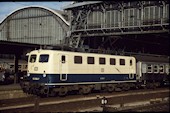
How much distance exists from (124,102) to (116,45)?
109 ft

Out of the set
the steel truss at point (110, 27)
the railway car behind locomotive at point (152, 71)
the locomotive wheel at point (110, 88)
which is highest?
the steel truss at point (110, 27)

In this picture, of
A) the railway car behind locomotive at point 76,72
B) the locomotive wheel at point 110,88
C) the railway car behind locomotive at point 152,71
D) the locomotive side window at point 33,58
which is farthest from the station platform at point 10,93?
the railway car behind locomotive at point 152,71

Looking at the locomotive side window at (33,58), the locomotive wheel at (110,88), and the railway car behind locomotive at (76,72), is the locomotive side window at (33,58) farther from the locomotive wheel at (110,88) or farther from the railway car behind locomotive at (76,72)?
the locomotive wheel at (110,88)

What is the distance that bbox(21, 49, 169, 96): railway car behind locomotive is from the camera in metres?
21.9

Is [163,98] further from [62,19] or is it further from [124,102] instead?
[62,19]

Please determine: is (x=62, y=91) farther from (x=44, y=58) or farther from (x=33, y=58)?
(x=33, y=58)

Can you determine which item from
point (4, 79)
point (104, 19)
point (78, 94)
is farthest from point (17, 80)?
point (104, 19)

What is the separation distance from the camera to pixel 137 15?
40250 mm

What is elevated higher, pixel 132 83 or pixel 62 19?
pixel 62 19

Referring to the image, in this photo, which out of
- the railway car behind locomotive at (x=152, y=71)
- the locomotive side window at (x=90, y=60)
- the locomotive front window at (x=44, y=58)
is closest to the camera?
the locomotive front window at (x=44, y=58)

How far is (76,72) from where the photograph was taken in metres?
23.4

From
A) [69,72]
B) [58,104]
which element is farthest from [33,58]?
[58,104]

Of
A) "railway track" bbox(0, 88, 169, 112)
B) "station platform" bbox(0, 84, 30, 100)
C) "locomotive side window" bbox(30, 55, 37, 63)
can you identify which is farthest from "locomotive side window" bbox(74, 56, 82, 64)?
"station platform" bbox(0, 84, 30, 100)

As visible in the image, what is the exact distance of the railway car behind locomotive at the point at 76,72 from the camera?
863 inches
